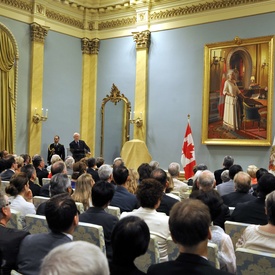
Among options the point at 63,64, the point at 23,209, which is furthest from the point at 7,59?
the point at 23,209

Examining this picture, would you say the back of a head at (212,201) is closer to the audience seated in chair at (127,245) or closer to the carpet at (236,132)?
the audience seated in chair at (127,245)

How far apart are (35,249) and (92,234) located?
0.65 meters

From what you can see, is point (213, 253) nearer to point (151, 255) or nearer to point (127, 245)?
point (151, 255)

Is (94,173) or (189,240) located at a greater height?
(189,240)

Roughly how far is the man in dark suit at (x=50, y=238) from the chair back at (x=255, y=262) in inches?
45.5

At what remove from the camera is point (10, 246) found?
293cm

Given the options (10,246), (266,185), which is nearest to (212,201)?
(266,185)

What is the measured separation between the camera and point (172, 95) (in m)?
12.3

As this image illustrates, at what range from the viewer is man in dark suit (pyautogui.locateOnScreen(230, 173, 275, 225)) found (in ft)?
13.8

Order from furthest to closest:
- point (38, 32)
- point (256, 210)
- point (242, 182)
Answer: point (38, 32), point (242, 182), point (256, 210)

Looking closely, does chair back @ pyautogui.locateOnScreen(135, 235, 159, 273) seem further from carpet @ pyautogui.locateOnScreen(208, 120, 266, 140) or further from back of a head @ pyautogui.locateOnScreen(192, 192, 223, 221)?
carpet @ pyautogui.locateOnScreen(208, 120, 266, 140)

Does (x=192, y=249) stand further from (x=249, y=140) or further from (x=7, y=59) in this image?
(x=7, y=59)

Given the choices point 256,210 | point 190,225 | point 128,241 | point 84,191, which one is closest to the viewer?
point 190,225

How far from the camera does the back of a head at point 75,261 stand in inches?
46.6
